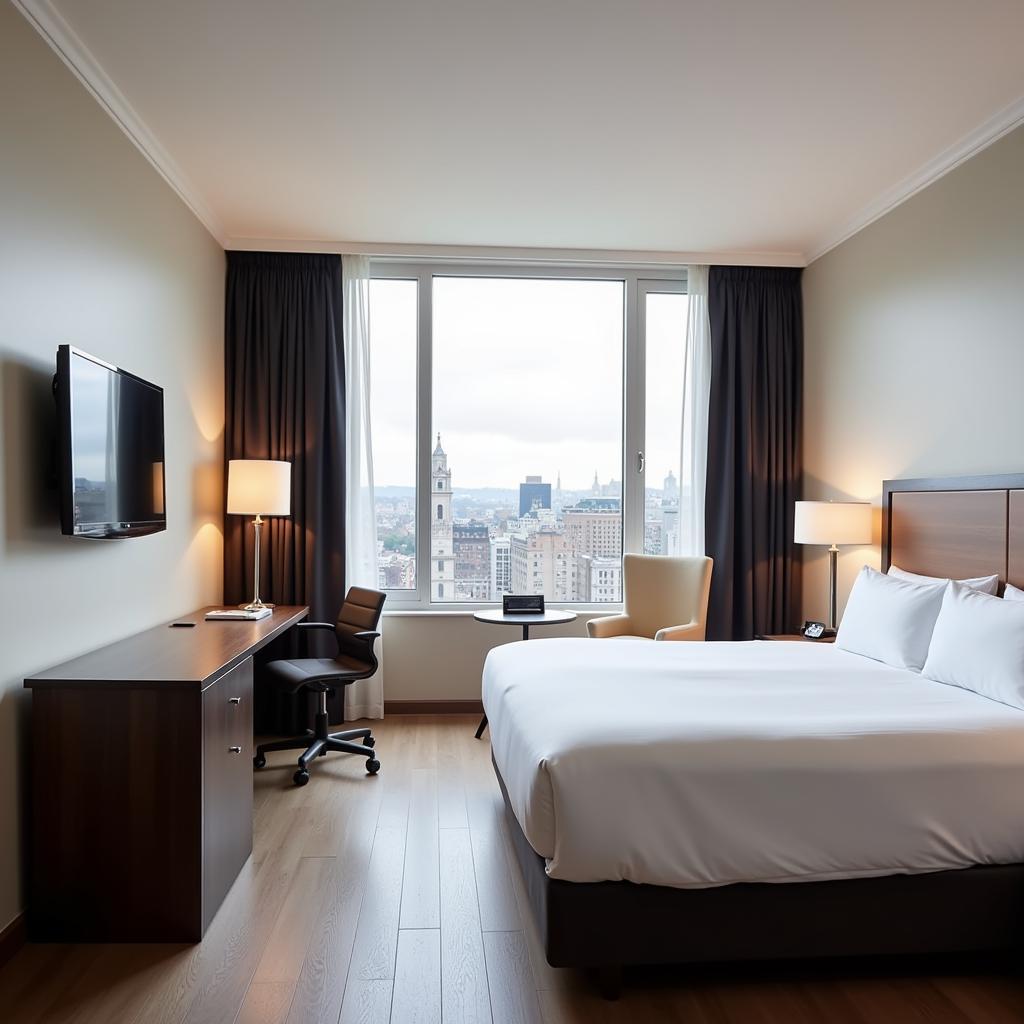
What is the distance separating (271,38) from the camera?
9.12 ft

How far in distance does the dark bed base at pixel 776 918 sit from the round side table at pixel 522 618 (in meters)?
2.28

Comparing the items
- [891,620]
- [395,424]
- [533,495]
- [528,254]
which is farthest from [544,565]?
[891,620]

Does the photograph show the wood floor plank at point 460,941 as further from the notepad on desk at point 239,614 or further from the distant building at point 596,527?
the distant building at point 596,527

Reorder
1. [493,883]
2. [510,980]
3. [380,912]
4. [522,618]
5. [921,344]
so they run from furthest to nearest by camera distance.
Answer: [522,618] < [921,344] < [493,883] < [380,912] < [510,980]

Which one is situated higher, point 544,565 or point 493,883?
point 544,565

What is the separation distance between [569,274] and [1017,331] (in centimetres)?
274

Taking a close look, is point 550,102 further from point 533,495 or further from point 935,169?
point 533,495

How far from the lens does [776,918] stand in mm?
2178

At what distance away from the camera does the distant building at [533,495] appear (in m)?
5.39

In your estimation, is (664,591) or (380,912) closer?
(380,912)

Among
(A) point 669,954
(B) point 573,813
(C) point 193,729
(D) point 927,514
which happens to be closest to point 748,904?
(A) point 669,954

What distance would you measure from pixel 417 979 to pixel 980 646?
2.13 m

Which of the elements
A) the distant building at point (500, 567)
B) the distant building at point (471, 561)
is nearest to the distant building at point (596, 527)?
the distant building at point (500, 567)

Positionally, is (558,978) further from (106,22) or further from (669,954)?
(106,22)
